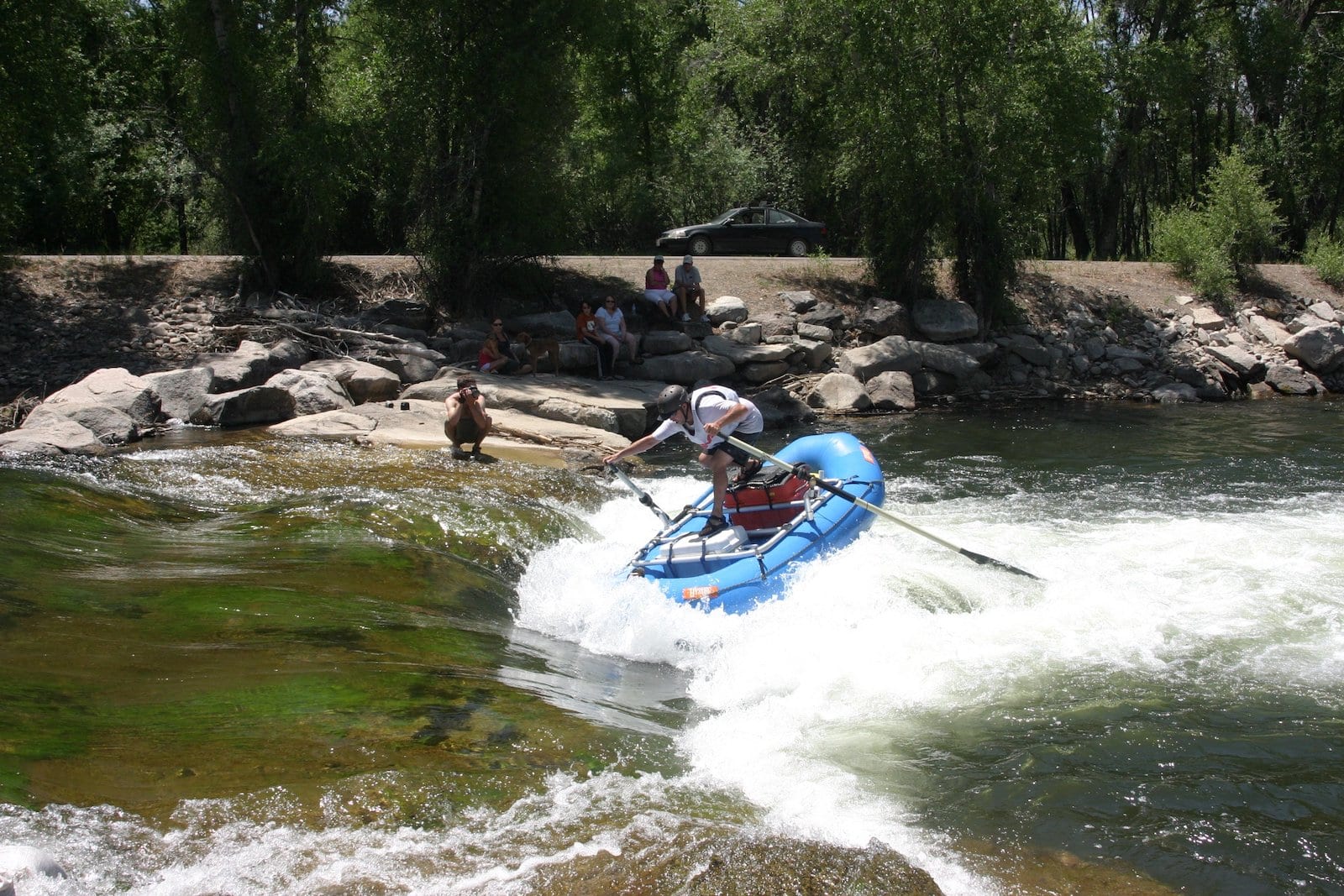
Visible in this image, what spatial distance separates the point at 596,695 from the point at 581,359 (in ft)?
37.9

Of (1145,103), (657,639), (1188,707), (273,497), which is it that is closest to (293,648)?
(657,639)

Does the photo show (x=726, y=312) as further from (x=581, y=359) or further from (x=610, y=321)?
(x=581, y=359)

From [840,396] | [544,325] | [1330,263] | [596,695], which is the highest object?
[1330,263]

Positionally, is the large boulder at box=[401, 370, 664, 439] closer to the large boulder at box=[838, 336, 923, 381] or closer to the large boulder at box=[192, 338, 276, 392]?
the large boulder at box=[192, 338, 276, 392]

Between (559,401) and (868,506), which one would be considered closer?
(868,506)

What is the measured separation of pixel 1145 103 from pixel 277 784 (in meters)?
31.4

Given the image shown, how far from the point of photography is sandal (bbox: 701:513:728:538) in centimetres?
806

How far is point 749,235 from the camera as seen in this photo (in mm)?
25031

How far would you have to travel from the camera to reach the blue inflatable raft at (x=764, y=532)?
7438 mm

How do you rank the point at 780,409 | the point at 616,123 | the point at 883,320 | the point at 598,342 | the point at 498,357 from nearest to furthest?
the point at 498,357
the point at 780,409
the point at 598,342
the point at 883,320
the point at 616,123

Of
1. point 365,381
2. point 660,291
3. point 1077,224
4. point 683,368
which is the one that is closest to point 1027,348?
point 660,291

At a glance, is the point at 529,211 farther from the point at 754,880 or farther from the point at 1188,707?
the point at 754,880

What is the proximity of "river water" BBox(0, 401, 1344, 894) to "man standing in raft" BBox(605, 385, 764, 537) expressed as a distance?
40.1 inches

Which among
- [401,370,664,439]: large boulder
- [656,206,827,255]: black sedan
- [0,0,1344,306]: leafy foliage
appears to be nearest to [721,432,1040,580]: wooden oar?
[401,370,664,439]: large boulder
